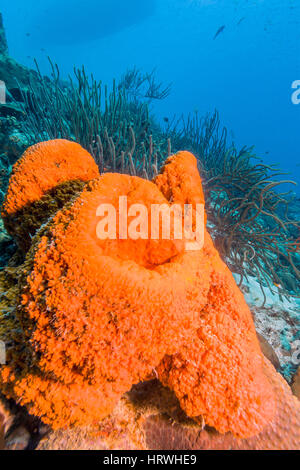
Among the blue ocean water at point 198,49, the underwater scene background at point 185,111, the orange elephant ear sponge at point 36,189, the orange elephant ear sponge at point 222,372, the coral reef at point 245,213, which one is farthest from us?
the blue ocean water at point 198,49

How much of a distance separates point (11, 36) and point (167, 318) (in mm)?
121529

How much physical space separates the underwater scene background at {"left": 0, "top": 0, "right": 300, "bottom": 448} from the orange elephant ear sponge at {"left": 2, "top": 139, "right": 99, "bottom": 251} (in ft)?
0.05

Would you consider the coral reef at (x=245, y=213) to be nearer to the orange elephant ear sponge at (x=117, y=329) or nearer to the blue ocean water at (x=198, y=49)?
the orange elephant ear sponge at (x=117, y=329)

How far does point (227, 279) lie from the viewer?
1413 mm

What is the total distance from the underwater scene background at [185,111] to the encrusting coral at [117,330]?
10.8 inches

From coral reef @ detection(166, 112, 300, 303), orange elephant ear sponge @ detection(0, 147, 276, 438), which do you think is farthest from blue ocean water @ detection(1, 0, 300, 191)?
orange elephant ear sponge @ detection(0, 147, 276, 438)

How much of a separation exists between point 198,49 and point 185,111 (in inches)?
1826

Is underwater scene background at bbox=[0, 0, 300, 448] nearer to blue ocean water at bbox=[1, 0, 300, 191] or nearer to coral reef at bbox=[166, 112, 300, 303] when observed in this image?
coral reef at bbox=[166, 112, 300, 303]

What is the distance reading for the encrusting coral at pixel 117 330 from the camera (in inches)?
38.5

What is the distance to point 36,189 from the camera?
1.59 m

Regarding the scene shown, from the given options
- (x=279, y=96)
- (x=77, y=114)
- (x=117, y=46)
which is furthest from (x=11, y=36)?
(x=77, y=114)

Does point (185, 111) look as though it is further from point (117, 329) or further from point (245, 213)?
point (117, 329)

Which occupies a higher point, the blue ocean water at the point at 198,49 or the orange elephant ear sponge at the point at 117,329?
the blue ocean water at the point at 198,49

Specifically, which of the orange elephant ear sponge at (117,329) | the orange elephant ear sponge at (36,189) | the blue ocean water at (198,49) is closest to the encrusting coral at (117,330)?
the orange elephant ear sponge at (117,329)
